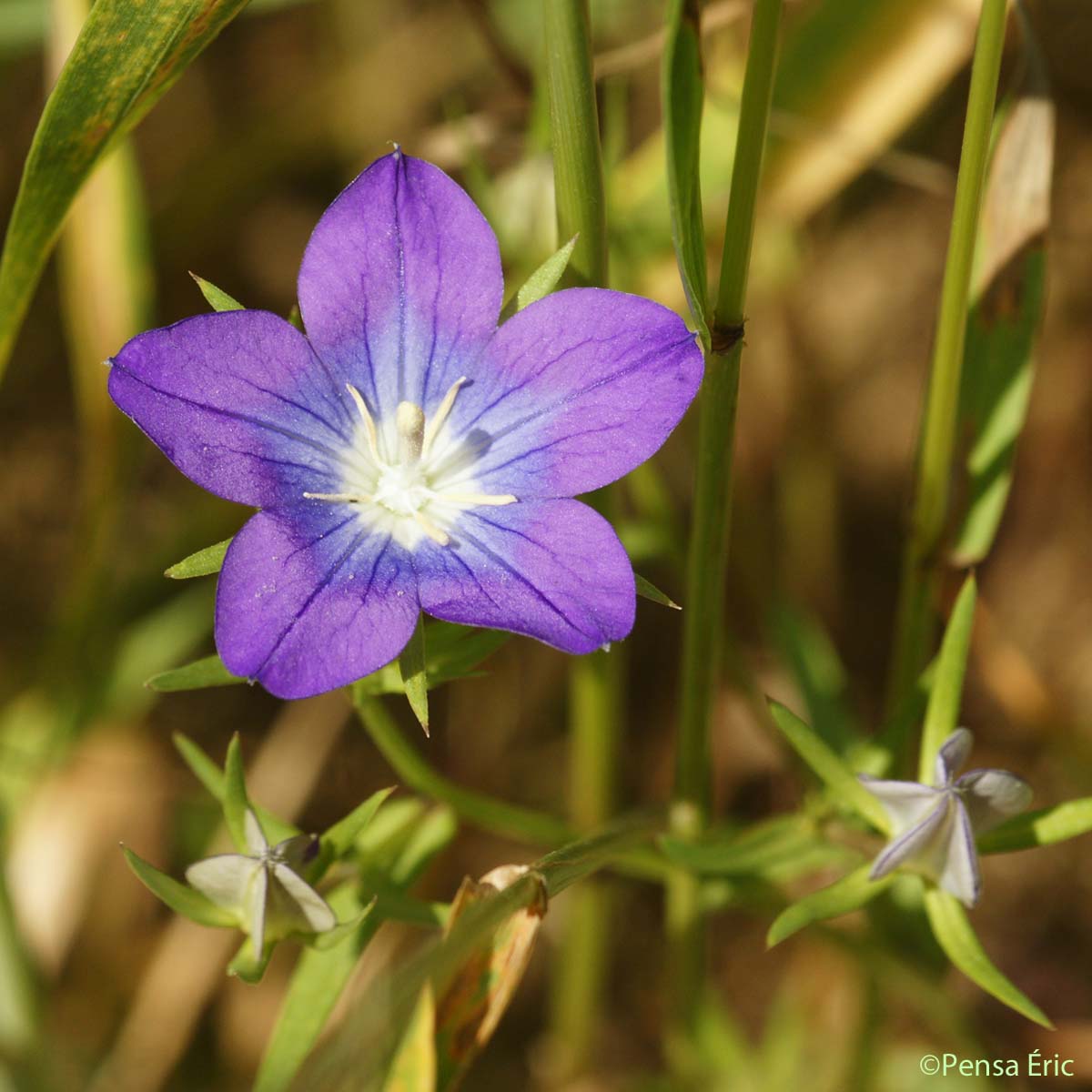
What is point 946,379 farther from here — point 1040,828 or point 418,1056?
→ point 418,1056

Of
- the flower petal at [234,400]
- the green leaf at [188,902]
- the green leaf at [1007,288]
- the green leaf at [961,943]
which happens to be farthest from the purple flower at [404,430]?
the green leaf at [1007,288]

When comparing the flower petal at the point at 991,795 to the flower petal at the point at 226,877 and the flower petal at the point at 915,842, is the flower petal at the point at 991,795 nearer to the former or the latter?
the flower petal at the point at 915,842

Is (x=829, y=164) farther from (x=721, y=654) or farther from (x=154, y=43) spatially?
(x=154, y=43)

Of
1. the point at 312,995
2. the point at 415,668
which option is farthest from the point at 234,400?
the point at 312,995

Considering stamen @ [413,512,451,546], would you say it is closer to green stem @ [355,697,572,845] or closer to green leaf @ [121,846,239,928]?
green stem @ [355,697,572,845]

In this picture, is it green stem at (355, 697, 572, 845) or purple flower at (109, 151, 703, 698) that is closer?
purple flower at (109, 151, 703, 698)

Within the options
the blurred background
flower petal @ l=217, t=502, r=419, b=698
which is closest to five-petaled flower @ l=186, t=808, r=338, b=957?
flower petal @ l=217, t=502, r=419, b=698
